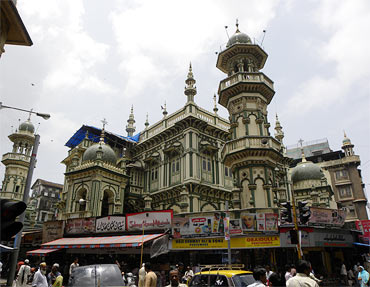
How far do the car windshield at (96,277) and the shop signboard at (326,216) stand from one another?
1287 centimetres

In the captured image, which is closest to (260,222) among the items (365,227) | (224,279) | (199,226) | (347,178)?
(199,226)

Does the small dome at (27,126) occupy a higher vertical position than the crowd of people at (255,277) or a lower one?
higher

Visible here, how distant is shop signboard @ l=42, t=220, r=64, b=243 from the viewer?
995 inches

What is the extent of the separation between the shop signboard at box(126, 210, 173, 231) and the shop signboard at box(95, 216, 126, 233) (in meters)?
0.59

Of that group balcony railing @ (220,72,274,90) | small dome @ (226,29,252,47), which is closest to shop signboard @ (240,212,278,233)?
balcony railing @ (220,72,274,90)

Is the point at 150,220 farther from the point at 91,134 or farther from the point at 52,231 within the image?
the point at 91,134

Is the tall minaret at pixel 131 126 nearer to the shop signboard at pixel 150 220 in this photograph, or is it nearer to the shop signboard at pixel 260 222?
the shop signboard at pixel 150 220

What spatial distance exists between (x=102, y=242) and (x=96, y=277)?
1189 centimetres

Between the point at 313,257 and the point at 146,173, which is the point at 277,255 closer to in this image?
the point at 313,257

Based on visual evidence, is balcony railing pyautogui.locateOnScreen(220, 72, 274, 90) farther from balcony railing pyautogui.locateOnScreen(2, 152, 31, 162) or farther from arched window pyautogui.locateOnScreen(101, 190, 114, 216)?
balcony railing pyautogui.locateOnScreen(2, 152, 31, 162)

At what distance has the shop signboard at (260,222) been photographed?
56.1ft

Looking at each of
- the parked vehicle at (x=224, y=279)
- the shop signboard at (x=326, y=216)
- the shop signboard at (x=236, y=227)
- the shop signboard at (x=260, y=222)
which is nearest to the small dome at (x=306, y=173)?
the shop signboard at (x=326, y=216)

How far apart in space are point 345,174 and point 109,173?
41.5 meters

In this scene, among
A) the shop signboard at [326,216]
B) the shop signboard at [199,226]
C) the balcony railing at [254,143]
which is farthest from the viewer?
the balcony railing at [254,143]
